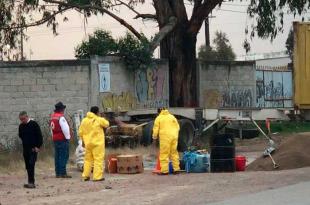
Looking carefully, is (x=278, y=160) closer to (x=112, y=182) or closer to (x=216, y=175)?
(x=216, y=175)

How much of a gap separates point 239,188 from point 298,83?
340 cm

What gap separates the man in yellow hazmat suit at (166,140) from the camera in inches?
615

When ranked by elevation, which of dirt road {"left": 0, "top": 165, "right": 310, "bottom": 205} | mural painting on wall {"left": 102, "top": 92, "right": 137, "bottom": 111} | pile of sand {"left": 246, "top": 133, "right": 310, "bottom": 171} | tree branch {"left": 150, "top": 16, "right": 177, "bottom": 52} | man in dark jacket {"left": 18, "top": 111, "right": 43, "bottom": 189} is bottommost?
dirt road {"left": 0, "top": 165, "right": 310, "bottom": 205}

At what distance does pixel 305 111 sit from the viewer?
1531 centimetres

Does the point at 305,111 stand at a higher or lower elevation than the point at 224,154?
higher

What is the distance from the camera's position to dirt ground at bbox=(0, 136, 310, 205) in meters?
11.9

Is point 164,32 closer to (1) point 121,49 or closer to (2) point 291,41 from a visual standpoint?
(1) point 121,49

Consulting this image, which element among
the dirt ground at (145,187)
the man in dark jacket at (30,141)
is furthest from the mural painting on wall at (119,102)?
the man in dark jacket at (30,141)

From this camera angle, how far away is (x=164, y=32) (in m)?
24.6

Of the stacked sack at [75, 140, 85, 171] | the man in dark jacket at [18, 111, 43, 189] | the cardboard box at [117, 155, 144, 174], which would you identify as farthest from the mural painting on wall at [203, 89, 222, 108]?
the man in dark jacket at [18, 111, 43, 189]

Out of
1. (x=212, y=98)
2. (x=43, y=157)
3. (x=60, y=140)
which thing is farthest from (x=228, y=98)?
(x=60, y=140)

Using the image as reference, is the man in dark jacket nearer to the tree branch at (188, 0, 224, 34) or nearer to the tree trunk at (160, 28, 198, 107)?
the tree trunk at (160, 28, 198, 107)

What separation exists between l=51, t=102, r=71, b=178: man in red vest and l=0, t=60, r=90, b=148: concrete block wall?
4753mm

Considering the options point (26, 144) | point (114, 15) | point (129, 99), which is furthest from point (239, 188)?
point (114, 15)
